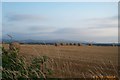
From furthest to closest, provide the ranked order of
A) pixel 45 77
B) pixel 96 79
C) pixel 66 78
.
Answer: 1. pixel 66 78
2. pixel 45 77
3. pixel 96 79

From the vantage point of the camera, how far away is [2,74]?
7656mm

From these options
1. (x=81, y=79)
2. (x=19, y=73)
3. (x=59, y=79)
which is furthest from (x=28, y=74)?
(x=81, y=79)

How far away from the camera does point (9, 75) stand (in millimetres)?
7613

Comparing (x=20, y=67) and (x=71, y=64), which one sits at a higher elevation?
(x=20, y=67)

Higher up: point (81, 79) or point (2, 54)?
point (2, 54)

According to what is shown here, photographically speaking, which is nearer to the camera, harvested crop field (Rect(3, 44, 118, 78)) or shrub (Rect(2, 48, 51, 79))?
shrub (Rect(2, 48, 51, 79))

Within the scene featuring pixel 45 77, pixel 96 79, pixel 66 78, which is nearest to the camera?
pixel 96 79

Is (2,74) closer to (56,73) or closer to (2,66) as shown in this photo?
(2,66)

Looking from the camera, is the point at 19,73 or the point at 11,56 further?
the point at 11,56

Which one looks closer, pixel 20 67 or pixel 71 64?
pixel 20 67

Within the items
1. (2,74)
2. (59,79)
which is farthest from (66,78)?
(2,74)

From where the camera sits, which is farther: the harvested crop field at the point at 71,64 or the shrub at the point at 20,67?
the harvested crop field at the point at 71,64

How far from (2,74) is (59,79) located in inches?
49.4

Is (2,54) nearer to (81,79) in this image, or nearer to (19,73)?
(19,73)
